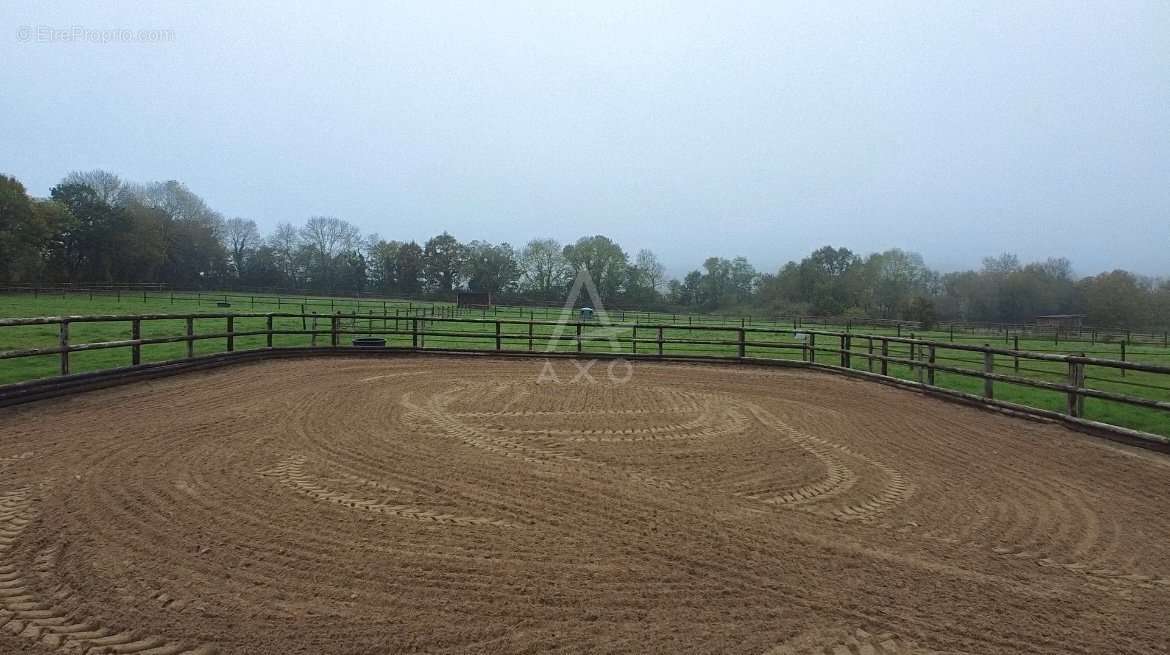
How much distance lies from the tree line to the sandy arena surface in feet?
178

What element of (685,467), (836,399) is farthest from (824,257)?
(685,467)

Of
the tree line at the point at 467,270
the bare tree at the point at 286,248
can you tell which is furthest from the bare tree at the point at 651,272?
the bare tree at the point at 286,248

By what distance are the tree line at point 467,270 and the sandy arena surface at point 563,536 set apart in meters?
54.2

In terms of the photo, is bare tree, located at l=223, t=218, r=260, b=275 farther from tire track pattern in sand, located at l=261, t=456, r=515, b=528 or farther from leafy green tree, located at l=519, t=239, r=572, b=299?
tire track pattern in sand, located at l=261, t=456, r=515, b=528

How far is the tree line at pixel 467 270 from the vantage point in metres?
54.8

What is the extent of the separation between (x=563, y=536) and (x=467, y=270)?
87121 millimetres

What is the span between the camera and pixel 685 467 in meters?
5.34

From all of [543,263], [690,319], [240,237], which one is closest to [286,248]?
[240,237]

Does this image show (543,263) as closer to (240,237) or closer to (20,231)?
(240,237)

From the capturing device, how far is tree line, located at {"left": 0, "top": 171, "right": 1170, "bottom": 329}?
54812 mm

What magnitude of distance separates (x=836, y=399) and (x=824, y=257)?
85252 millimetres

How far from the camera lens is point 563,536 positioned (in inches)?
144

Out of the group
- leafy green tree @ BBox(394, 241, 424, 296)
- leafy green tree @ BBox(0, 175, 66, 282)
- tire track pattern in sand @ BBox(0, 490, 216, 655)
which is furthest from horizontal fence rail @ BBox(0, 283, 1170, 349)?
tire track pattern in sand @ BBox(0, 490, 216, 655)

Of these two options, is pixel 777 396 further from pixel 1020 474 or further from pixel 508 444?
pixel 508 444
